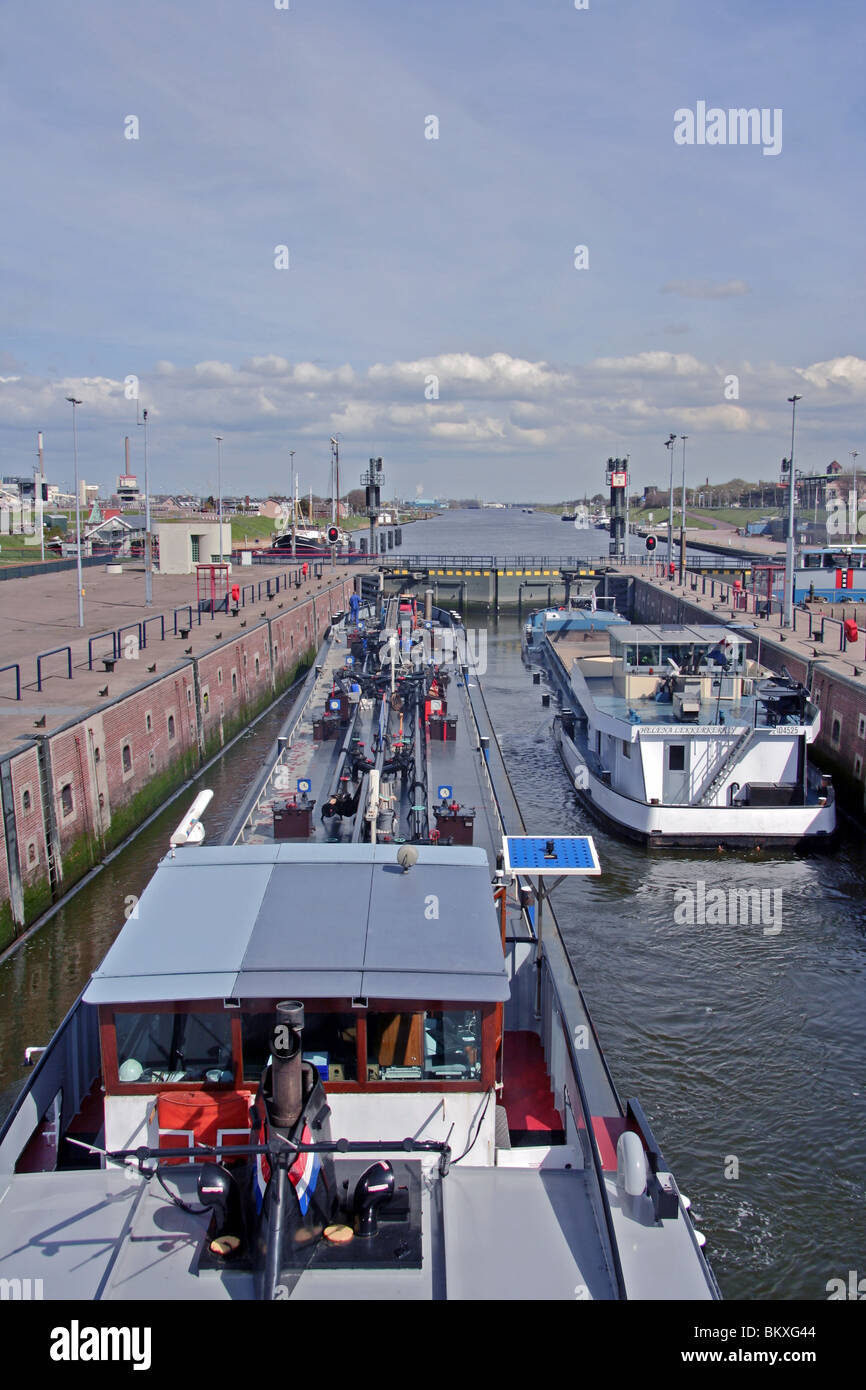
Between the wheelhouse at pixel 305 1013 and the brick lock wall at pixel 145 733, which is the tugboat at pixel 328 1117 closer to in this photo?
the wheelhouse at pixel 305 1013

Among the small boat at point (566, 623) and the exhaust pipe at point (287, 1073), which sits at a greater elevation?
the small boat at point (566, 623)

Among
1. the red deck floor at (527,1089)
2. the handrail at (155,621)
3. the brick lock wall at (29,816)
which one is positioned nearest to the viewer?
the red deck floor at (527,1089)

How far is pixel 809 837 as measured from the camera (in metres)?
22.9

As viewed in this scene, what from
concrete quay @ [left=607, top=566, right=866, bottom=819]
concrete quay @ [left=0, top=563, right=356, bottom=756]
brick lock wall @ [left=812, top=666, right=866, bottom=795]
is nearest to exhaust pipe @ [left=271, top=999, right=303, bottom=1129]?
concrete quay @ [left=0, top=563, right=356, bottom=756]

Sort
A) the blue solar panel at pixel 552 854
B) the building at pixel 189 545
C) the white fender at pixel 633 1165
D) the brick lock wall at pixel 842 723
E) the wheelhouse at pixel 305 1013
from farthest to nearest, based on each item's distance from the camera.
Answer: the building at pixel 189 545 < the brick lock wall at pixel 842 723 < the blue solar panel at pixel 552 854 < the wheelhouse at pixel 305 1013 < the white fender at pixel 633 1165

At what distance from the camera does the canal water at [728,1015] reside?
1138cm

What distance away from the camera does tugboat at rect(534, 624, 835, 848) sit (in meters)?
23.0

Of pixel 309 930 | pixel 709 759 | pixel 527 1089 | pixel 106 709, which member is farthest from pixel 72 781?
pixel 309 930

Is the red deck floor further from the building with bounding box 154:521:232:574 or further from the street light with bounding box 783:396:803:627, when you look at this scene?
the building with bounding box 154:521:232:574

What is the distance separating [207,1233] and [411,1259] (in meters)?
1.23

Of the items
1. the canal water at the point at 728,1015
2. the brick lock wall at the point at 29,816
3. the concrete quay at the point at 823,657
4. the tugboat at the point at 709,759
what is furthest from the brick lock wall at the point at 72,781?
the concrete quay at the point at 823,657

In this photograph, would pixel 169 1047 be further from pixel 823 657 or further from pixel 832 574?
pixel 832 574

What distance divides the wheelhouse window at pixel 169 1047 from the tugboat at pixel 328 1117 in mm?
15
